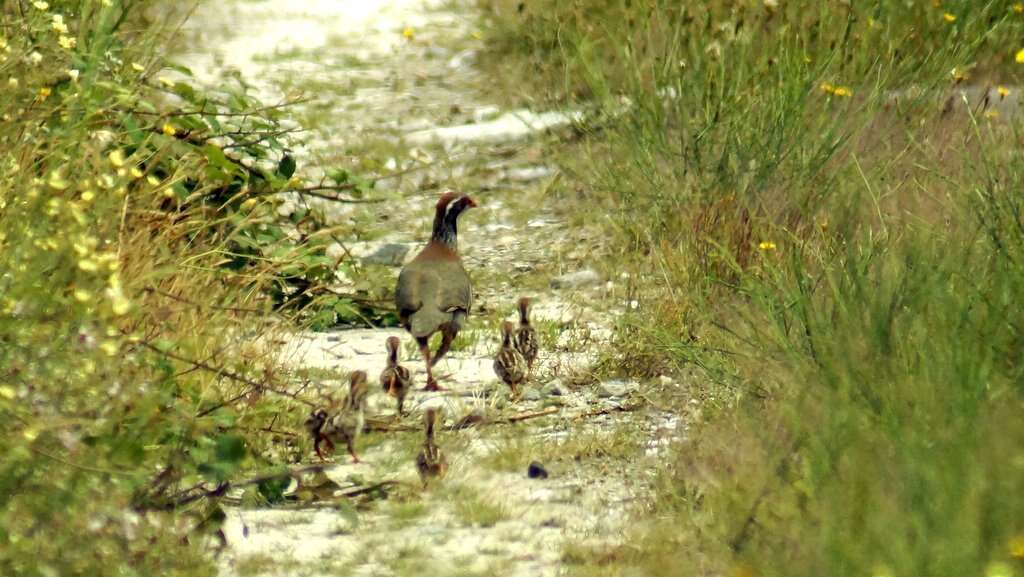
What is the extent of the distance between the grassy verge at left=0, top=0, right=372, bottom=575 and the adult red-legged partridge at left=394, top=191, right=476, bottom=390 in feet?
1.55

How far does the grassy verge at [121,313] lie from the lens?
158 inches

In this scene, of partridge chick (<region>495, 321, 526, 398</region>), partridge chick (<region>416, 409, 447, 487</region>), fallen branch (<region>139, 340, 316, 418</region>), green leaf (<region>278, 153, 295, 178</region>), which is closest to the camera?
fallen branch (<region>139, 340, 316, 418</region>)

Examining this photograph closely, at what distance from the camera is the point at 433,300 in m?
6.91

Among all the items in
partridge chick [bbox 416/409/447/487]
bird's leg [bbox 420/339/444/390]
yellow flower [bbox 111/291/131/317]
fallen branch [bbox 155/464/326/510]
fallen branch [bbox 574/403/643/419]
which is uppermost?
yellow flower [bbox 111/291/131/317]

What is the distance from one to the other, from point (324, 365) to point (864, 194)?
245 centimetres

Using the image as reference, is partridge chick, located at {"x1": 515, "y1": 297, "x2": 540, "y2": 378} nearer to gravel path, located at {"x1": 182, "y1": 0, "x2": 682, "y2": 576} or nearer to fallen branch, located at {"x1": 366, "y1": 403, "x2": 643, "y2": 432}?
gravel path, located at {"x1": 182, "y1": 0, "x2": 682, "y2": 576}

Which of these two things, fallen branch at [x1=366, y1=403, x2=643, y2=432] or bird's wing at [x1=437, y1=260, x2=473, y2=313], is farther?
bird's wing at [x1=437, y1=260, x2=473, y2=313]

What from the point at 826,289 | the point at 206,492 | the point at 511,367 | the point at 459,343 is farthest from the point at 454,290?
the point at 206,492

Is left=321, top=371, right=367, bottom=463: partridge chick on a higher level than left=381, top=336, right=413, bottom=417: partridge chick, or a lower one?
higher

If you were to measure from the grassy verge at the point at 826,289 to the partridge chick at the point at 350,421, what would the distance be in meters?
1.06

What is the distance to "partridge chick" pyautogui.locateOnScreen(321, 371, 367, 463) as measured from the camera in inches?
213

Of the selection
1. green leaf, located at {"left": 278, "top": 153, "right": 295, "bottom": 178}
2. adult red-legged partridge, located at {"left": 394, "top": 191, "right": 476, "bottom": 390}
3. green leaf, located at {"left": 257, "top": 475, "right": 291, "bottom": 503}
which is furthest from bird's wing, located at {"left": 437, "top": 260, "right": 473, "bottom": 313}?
green leaf, located at {"left": 257, "top": 475, "right": 291, "bottom": 503}

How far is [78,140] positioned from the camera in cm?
562

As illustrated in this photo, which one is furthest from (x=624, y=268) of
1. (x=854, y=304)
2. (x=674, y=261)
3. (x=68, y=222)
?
(x=68, y=222)
